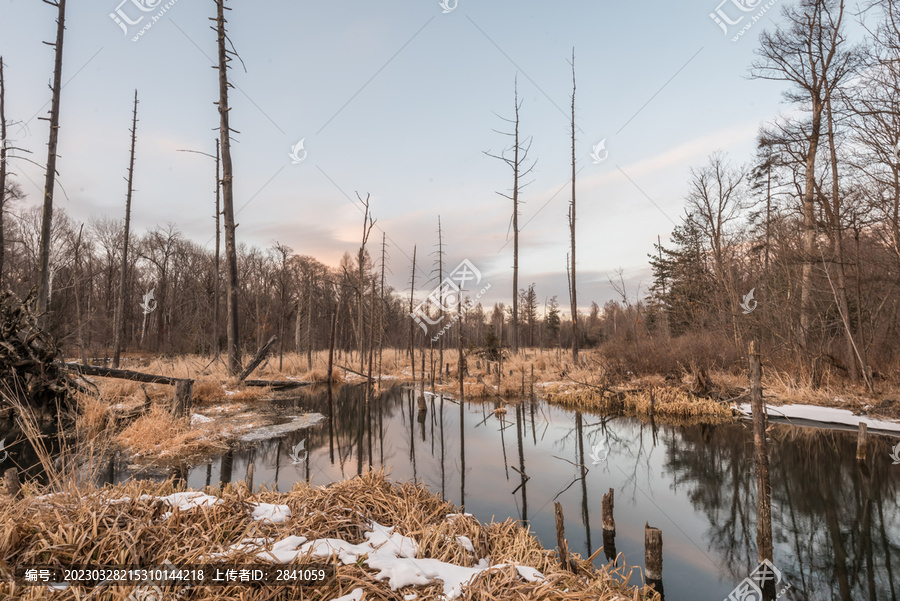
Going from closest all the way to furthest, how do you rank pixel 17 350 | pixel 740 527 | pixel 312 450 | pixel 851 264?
1. pixel 740 527
2. pixel 17 350
3. pixel 312 450
4. pixel 851 264

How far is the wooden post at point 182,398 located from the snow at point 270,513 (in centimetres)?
795

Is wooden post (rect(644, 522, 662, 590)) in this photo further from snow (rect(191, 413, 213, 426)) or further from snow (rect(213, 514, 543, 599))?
snow (rect(191, 413, 213, 426))

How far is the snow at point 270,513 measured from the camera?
3309 mm

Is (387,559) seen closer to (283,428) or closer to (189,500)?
(189,500)

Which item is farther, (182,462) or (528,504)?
(182,462)

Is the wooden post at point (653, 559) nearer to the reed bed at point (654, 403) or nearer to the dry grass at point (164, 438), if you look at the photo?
the dry grass at point (164, 438)

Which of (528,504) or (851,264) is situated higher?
(851,264)

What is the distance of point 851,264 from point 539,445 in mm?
11330

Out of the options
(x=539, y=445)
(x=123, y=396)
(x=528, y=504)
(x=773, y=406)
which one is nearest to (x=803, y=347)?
(x=773, y=406)

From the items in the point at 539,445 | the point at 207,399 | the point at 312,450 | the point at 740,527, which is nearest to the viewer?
the point at 740,527

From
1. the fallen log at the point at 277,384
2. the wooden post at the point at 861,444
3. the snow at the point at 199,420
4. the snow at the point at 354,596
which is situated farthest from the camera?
the fallen log at the point at 277,384

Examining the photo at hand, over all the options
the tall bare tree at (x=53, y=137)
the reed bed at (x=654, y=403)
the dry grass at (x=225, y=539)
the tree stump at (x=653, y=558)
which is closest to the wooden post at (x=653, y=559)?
the tree stump at (x=653, y=558)

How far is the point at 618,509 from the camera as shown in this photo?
6887mm

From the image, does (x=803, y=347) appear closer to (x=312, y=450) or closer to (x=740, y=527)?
(x=740, y=527)
